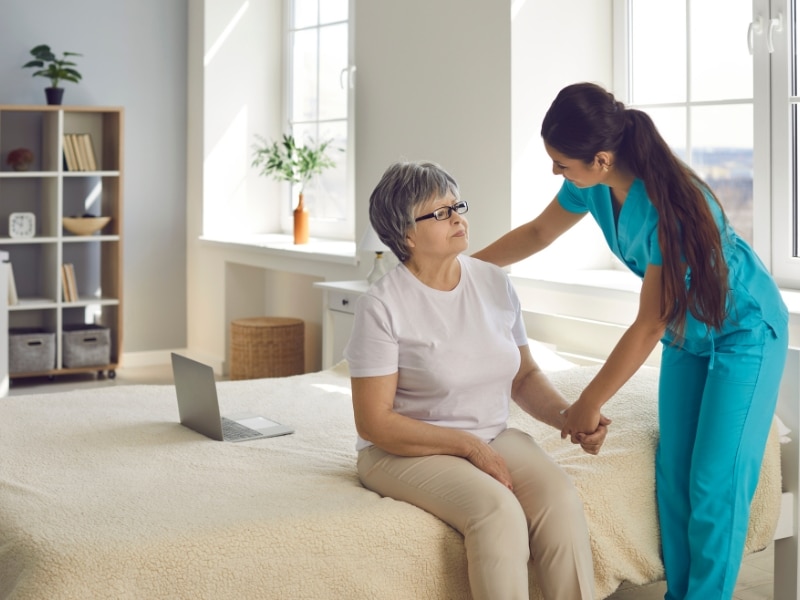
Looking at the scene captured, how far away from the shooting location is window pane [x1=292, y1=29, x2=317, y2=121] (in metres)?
5.98

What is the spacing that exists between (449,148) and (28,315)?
9.63ft

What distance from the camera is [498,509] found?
1920 mm

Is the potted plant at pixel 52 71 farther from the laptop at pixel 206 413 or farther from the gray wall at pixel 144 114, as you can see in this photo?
the laptop at pixel 206 413

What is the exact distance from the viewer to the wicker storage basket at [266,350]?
527 cm

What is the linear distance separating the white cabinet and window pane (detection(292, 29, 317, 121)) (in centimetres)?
199

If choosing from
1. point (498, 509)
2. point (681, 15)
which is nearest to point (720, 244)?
point (498, 509)

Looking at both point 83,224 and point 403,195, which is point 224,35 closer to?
point 83,224

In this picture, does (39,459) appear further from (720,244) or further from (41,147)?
(41,147)

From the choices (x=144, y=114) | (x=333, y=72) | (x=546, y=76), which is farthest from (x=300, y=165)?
(x=546, y=76)

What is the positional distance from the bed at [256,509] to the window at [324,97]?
292 cm

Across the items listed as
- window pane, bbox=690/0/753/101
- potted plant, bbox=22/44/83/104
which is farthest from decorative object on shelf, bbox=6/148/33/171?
window pane, bbox=690/0/753/101

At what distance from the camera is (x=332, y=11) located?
581 cm

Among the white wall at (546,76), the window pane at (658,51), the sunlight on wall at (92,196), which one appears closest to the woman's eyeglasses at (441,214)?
the white wall at (546,76)

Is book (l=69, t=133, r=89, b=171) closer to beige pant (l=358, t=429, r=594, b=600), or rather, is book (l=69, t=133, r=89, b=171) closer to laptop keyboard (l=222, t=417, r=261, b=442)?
laptop keyboard (l=222, t=417, r=261, b=442)
